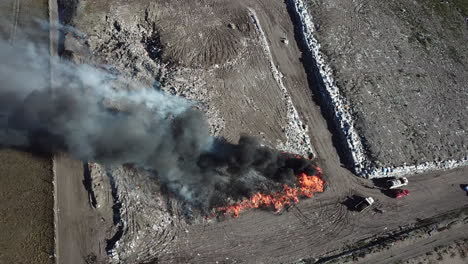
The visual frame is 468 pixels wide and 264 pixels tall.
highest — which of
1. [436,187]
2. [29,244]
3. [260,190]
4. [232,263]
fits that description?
[436,187]

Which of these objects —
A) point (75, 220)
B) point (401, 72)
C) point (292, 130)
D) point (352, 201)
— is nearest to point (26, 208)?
point (75, 220)

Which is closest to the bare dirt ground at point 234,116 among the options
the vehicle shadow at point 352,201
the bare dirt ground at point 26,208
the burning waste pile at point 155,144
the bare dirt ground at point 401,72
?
the vehicle shadow at point 352,201

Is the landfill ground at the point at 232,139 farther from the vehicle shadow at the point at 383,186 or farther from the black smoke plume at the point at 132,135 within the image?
the black smoke plume at the point at 132,135

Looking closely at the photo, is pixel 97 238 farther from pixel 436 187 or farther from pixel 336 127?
pixel 436 187

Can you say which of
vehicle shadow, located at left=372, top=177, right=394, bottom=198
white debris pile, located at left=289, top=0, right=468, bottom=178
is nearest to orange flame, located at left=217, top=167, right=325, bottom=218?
white debris pile, located at left=289, top=0, right=468, bottom=178

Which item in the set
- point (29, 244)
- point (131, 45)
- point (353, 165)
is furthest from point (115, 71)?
point (353, 165)
